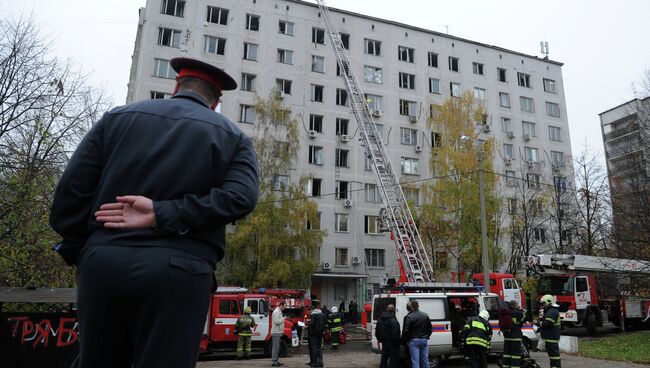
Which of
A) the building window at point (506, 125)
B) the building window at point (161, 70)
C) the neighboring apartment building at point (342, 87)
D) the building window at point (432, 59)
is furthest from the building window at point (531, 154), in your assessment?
the building window at point (161, 70)

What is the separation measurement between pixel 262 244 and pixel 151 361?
1083 inches

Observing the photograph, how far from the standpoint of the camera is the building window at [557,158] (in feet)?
147

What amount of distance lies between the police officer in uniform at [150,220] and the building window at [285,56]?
3701cm

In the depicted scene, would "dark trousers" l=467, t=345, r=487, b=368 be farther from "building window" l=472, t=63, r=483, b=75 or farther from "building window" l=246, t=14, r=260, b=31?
"building window" l=472, t=63, r=483, b=75

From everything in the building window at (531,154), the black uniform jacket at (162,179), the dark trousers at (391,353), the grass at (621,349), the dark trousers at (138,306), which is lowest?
the grass at (621,349)

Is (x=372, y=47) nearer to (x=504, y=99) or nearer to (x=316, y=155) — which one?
(x=316, y=155)

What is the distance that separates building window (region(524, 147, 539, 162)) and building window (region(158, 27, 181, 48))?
1270 inches

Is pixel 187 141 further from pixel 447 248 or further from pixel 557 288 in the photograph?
pixel 447 248

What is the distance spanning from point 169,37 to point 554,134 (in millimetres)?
36773

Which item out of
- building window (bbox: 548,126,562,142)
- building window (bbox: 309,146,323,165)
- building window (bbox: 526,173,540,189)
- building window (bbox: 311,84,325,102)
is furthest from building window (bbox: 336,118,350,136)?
building window (bbox: 548,126,562,142)

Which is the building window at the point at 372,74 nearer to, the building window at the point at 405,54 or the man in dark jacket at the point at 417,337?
the building window at the point at 405,54

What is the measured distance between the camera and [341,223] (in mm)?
36375

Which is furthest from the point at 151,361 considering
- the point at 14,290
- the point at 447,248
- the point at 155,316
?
the point at 447,248

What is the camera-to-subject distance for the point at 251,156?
2277mm
